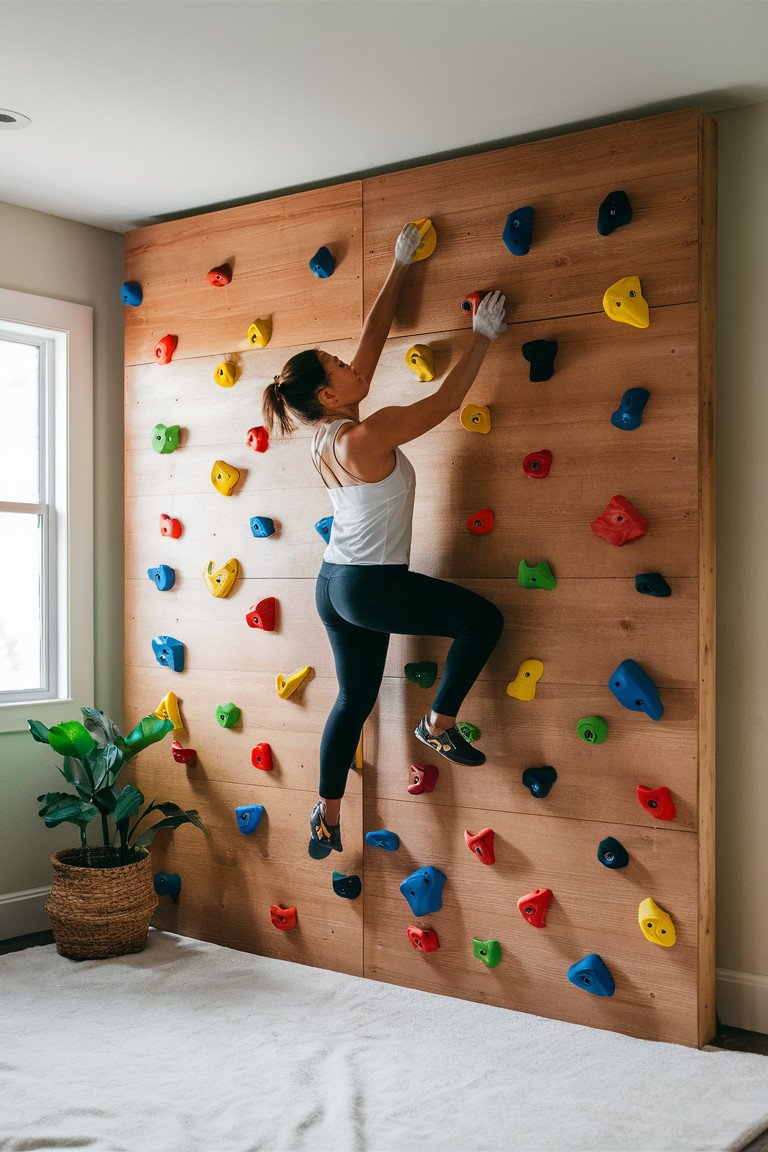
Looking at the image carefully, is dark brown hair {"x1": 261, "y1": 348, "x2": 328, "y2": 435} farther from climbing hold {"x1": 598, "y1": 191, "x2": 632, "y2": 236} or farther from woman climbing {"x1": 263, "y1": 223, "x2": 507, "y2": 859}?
climbing hold {"x1": 598, "y1": 191, "x2": 632, "y2": 236}

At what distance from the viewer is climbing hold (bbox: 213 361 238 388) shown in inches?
147

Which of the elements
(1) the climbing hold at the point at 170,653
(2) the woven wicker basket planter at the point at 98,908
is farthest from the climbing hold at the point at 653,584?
(2) the woven wicker basket planter at the point at 98,908

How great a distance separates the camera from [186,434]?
3902 millimetres

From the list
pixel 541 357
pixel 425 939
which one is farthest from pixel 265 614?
pixel 541 357

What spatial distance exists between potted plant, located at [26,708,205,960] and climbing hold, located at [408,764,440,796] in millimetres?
873

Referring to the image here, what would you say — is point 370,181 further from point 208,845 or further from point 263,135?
point 208,845

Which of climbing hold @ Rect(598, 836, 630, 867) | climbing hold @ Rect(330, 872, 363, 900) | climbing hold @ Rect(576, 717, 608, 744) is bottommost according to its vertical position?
climbing hold @ Rect(330, 872, 363, 900)

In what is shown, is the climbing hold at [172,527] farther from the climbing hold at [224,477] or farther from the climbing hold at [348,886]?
the climbing hold at [348,886]

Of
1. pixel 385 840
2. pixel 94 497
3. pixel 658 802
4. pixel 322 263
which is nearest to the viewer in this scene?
pixel 658 802

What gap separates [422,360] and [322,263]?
1.69ft

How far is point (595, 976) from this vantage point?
296 cm

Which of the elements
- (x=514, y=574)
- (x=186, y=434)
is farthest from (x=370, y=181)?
(x=514, y=574)

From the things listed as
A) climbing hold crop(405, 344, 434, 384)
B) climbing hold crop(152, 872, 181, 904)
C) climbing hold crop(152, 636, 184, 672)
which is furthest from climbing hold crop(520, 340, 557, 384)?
climbing hold crop(152, 872, 181, 904)

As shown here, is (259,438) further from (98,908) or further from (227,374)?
(98,908)
